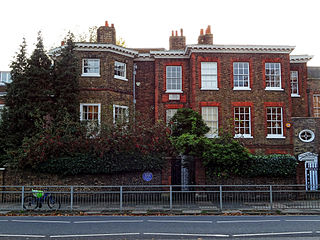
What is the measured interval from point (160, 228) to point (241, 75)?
16371 mm

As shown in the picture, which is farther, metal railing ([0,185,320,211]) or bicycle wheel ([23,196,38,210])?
metal railing ([0,185,320,211])

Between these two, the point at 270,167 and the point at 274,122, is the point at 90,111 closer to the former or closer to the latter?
the point at 270,167

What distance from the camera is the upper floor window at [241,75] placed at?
78.4ft

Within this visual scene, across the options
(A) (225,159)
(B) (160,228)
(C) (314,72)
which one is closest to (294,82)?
(C) (314,72)

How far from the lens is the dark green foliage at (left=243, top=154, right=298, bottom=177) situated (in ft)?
63.0

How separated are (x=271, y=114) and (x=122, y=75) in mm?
11367

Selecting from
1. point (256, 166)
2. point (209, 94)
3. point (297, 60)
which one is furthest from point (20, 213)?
point (297, 60)

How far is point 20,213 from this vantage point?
566 inches

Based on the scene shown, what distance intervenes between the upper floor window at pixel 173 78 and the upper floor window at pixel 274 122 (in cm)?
690

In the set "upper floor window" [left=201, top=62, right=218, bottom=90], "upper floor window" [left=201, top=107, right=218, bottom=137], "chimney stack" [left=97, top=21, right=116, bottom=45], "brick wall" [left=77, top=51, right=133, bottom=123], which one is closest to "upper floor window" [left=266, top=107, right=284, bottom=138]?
"upper floor window" [left=201, top=107, right=218, bottom=137]

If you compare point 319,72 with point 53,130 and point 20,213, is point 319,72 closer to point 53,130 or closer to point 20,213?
point 53,130

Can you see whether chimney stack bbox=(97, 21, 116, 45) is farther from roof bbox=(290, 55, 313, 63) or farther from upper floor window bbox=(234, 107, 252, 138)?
roof bbox=(290, 55, 313, 63)

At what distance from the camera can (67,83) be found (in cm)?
2122

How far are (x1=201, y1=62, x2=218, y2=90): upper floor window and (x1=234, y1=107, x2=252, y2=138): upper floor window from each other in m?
2.46
